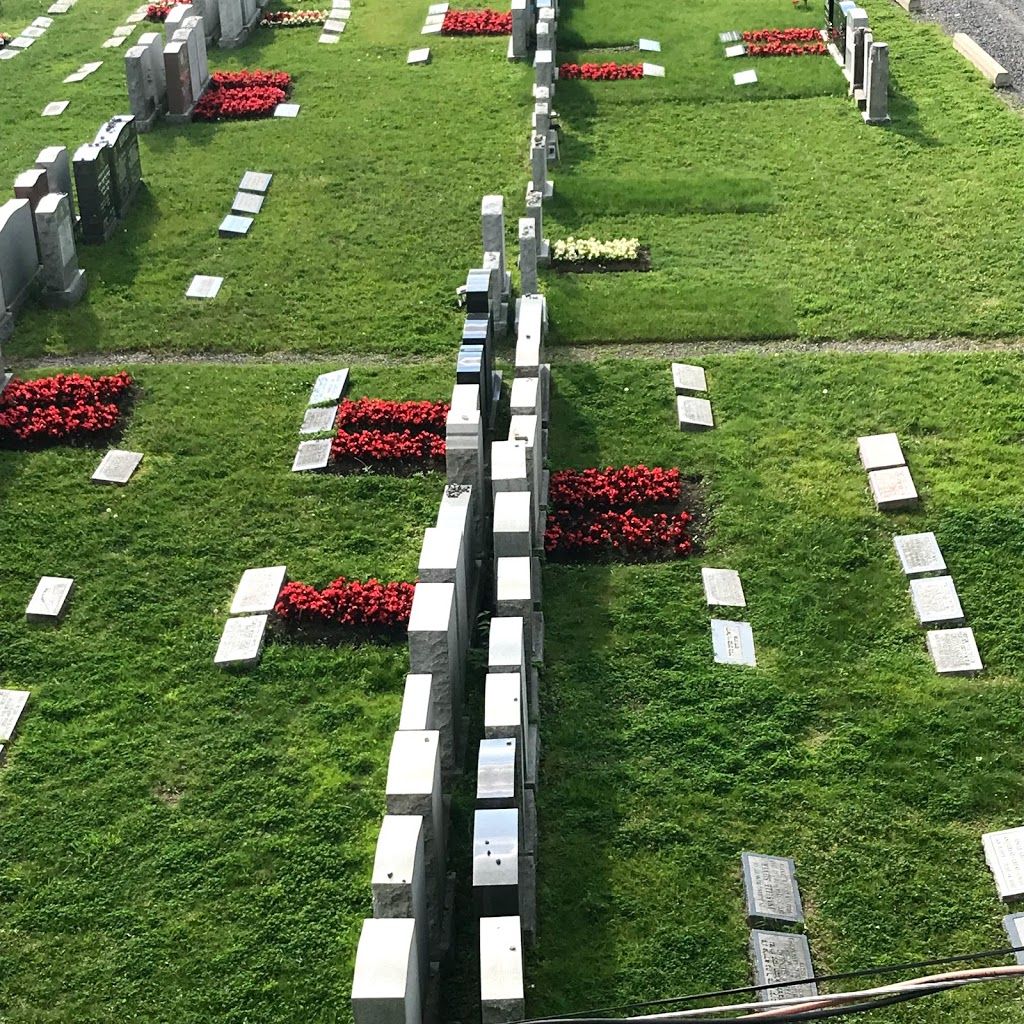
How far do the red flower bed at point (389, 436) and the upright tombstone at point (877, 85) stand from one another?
11.9m

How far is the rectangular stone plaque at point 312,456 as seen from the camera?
16125 mm

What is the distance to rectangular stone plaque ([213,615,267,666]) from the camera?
13.4 meters

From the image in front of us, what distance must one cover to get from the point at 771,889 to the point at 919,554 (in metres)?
4.72

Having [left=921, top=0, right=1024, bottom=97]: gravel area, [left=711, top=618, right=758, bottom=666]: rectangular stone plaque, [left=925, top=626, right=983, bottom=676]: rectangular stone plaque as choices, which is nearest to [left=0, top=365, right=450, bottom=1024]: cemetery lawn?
[left=711, top=618, right=758, bottom=666]: rectangular stone plaque

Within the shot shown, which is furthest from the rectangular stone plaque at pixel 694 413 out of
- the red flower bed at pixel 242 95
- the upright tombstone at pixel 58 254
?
the red flower bed at pixel 242 95

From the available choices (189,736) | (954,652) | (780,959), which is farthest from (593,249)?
(780,959)

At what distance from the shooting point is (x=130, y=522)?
607 inches

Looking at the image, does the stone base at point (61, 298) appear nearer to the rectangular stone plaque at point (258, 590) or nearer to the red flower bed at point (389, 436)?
the red flower bed at point (389, 436)

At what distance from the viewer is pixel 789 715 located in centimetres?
1252

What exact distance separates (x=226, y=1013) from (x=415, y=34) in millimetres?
24301

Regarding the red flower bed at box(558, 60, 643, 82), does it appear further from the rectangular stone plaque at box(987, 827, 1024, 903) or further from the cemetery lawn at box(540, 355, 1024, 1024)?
the rectangular stone plaque at box(987, 827, 1024, 903)

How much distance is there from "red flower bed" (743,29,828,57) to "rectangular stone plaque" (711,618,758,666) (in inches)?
701

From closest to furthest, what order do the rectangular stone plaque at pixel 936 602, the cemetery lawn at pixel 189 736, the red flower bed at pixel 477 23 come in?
1. the cemetery lawn at pixel 189 736
2. the rectangular stone plaque at pixel 936 602
3. the red flower bed at pixel 477 23

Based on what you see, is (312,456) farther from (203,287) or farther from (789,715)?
(789,715)
